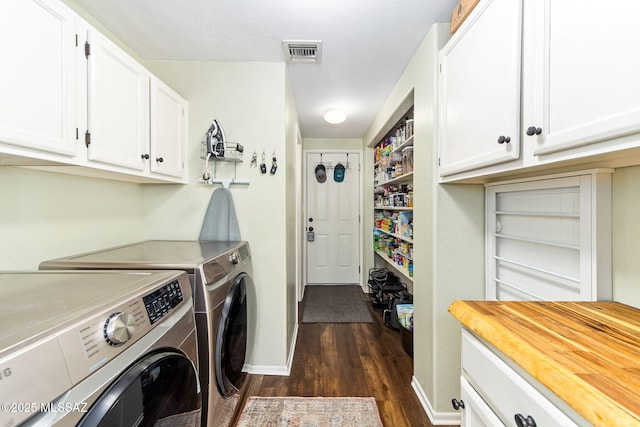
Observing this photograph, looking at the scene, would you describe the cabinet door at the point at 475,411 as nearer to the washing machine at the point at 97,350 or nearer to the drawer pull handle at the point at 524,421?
the drawer pull handle at the point at 524,421

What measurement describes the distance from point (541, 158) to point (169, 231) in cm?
214

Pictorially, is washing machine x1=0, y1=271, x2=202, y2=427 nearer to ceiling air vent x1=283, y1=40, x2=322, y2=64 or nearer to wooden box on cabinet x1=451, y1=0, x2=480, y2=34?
ceiling air vent x1=283, y1=40, x2=322, y2=64

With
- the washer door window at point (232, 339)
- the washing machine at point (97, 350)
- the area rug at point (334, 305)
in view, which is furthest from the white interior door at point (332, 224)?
the washing machine at point (97, 350)

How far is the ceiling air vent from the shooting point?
1.73 metres

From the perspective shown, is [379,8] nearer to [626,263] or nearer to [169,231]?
[626,263]

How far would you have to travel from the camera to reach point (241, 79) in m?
1.97

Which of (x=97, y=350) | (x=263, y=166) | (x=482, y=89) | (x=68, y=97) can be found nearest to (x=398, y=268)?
(x=263, y=166)

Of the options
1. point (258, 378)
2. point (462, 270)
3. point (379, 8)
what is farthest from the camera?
point (258, 378)

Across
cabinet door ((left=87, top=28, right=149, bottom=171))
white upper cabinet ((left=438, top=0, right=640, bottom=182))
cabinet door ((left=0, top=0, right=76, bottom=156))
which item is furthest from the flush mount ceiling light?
cabinet door ((left=0, top=0, right=76, bottom=156))

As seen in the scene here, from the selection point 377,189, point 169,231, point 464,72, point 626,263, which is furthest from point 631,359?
point 377,189

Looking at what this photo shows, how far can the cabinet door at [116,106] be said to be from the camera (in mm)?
1136


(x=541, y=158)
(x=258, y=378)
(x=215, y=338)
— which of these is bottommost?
(x=258, y=378)

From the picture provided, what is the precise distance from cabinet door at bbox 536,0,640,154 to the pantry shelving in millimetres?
1475

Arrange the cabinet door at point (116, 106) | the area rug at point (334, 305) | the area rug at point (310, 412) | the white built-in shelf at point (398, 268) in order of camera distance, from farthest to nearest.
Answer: the area rug at point (334, 305)
the white built-in shelf at point (398, 268)
the area rug at point (310, 412)
the cabinet door at point (116, 106)
